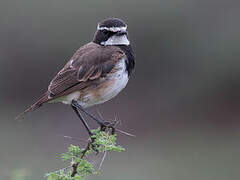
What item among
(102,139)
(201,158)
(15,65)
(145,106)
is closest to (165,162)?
(201,158)

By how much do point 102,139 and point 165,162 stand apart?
30.5ft

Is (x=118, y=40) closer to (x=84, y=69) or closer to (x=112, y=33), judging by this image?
(x=112, y=33)

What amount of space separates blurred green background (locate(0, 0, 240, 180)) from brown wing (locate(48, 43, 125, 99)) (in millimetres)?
7101

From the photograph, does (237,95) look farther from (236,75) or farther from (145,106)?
(145,106)

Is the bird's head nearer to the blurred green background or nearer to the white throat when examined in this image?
the white throat

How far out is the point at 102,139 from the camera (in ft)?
19.3

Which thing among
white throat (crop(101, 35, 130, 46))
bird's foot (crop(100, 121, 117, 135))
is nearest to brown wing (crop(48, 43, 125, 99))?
white throat (crop(101, 35, 130, 46))

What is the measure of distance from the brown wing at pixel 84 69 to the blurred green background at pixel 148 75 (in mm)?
7101

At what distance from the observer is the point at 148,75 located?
16016 millimetres

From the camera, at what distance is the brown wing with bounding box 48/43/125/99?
7836 millimetres

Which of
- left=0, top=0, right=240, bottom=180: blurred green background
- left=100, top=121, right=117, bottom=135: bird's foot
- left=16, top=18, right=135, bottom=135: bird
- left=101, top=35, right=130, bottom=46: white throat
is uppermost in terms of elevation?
left=0, top=0, right=240, bottom=180: blurred green background

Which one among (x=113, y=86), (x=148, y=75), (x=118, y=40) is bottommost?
(x=113, y=86)

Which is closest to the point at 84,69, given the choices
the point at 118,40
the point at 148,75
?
the point at 118,40

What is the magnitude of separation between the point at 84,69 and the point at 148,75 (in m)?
8.15
